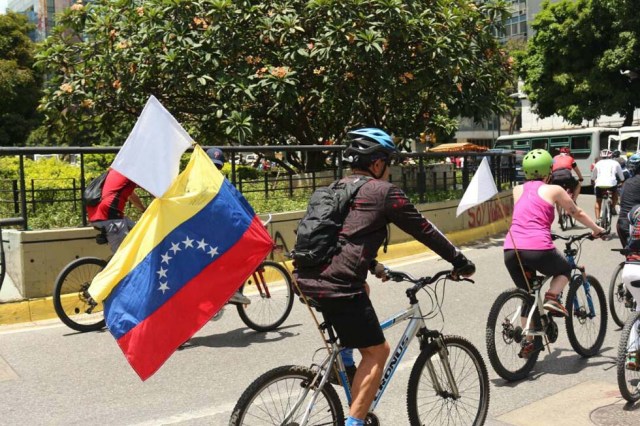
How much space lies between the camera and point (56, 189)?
8570mm

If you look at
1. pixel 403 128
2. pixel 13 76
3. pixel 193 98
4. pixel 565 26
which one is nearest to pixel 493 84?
pixel 403 128

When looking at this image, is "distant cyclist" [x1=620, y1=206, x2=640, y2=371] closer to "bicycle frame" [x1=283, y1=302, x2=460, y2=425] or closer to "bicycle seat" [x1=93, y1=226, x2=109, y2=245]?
"bicycle frame" [x1=283, y1=302, x2=460, y2=425]

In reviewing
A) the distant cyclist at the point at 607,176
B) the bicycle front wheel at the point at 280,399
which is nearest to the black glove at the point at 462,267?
the bicycle front wheel at the point at 280,399

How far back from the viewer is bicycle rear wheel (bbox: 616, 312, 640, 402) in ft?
14.8

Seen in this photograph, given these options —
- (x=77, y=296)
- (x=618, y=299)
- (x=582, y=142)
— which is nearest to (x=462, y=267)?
(x=618, y=299)

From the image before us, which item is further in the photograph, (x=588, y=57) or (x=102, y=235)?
(x=588, y=57)

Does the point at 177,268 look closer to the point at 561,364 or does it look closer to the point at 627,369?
the point at 627,369

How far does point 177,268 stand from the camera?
3424 millimetres

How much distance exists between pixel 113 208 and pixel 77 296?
3.24 feet

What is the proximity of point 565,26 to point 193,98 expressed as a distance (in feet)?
81.4

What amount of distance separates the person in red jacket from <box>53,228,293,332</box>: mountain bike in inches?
4.5

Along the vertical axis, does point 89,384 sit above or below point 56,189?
below

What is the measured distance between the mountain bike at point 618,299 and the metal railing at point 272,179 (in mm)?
5011

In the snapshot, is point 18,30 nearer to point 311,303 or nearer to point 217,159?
point 217,159
